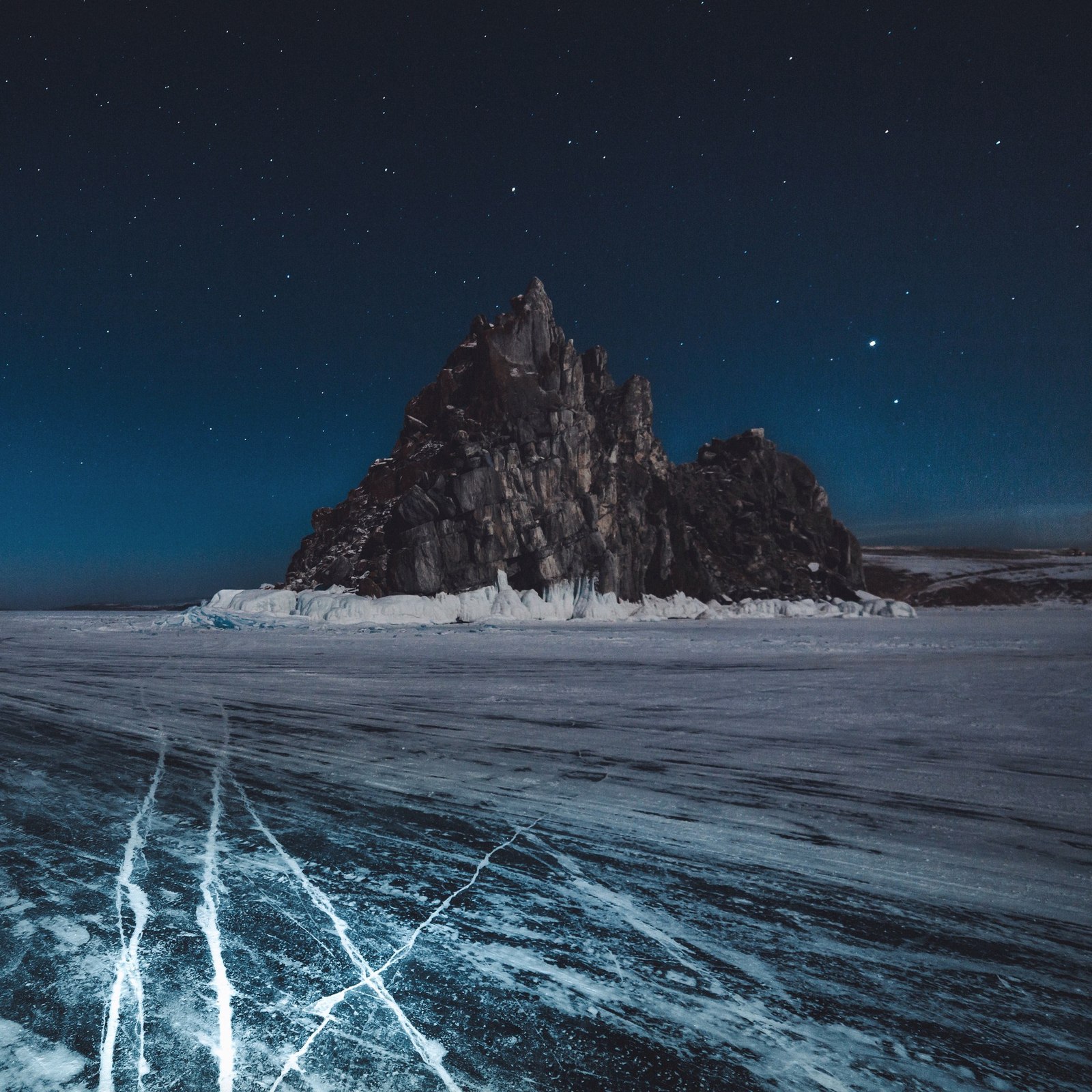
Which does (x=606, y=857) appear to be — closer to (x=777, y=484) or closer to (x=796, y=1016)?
(x=796, y=1016)

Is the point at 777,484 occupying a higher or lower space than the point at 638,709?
higher

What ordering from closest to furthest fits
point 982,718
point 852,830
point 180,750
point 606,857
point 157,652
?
point 606,857
point 852,830
point 180,750
point 982,718
point 157,652

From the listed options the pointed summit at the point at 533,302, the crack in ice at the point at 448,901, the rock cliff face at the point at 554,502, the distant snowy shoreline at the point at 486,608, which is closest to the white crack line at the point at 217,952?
the crack in ice at the point at 448,901

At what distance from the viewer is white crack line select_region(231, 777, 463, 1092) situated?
1.76 m

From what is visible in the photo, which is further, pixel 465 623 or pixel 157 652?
pixel 465 623

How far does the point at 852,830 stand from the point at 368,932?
297 centimetres

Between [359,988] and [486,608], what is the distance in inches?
1949

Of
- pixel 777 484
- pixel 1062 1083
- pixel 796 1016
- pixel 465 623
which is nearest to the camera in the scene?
pixel 1062 1083

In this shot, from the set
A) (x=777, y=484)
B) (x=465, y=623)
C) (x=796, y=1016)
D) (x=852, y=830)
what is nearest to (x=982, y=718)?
(x=852, y=830)

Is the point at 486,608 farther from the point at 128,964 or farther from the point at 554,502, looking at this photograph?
the point at 128,964

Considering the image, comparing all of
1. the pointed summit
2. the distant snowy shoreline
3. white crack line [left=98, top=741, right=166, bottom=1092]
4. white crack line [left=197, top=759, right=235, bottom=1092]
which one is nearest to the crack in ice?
white crack line [left=197, top=759, right=235, bottom=1092]

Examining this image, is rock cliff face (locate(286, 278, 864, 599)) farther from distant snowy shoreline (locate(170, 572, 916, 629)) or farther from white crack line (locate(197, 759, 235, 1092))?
white crack line (locate(197, 759, 235, 1092))

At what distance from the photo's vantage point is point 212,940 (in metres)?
2.46

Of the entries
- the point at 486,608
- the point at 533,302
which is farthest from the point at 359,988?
the point at 533,302
